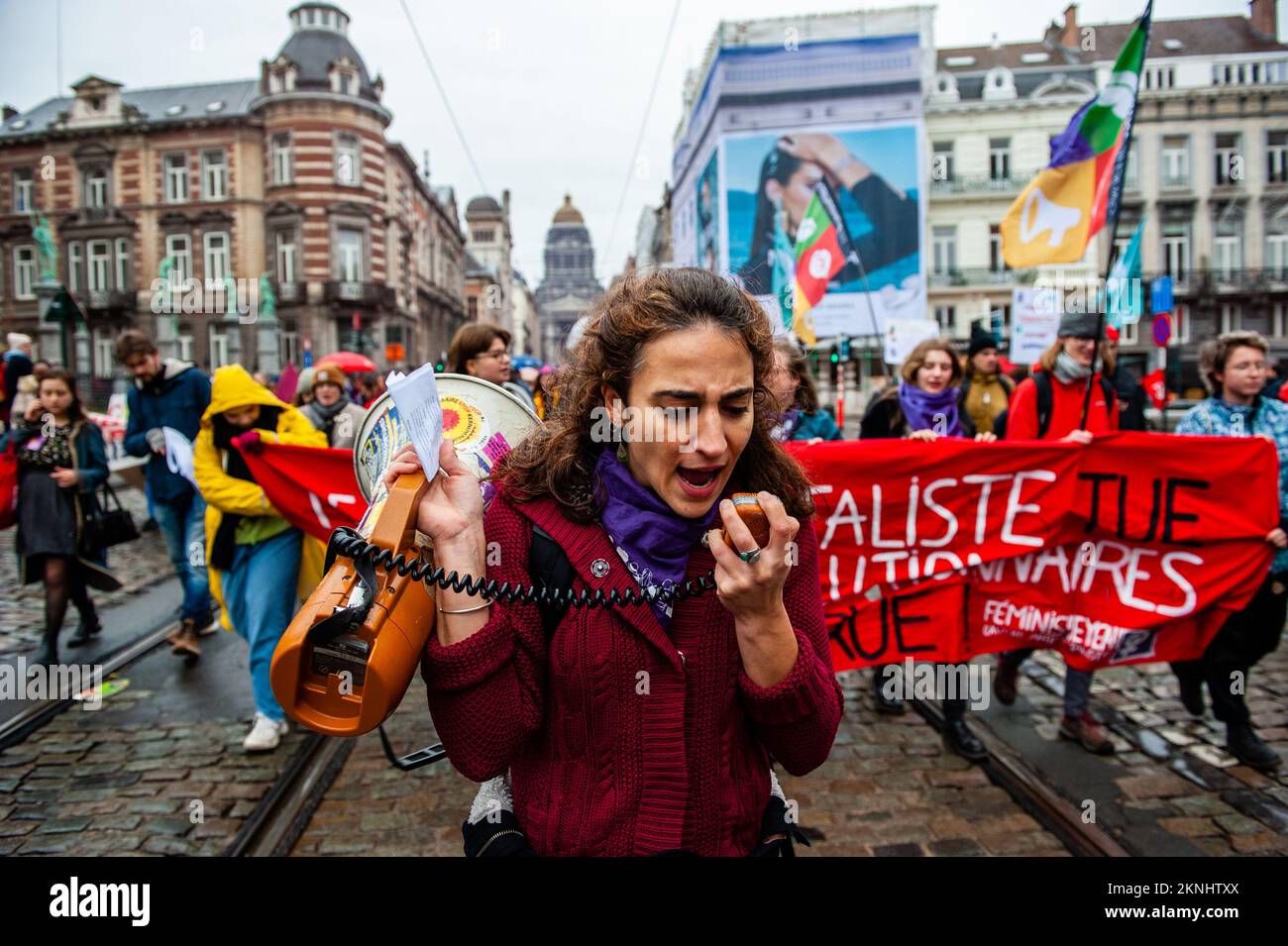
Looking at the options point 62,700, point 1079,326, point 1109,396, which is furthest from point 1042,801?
point 62,700

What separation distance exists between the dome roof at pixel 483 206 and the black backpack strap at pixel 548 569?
123 meters

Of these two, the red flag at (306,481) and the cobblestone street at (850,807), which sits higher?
the red flag at (306,481)

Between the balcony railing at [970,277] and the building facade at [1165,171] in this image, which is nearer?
the building facade at [1165,171]

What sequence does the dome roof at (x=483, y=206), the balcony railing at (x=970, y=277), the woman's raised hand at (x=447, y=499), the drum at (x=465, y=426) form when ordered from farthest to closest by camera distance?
the dome roof at (x=483, y=206) < the balcony railing at (x=970, y=277) < the drum at (x=465, y=426) < the woman's raised hand at (x=447, y=499)

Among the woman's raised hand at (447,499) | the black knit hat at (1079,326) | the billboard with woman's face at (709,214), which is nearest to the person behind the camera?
the woman's raised hand at (447,499)

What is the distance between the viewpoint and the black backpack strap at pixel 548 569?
1.59 m

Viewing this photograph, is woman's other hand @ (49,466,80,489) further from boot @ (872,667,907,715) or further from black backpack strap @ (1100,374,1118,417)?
black backpack strap @ (1100,374,1118,417)

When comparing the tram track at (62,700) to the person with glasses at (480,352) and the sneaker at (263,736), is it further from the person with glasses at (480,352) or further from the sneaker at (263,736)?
the person with glasses at (480,352)

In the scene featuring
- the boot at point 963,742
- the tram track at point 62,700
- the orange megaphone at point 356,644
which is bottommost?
the boot at point 963,742

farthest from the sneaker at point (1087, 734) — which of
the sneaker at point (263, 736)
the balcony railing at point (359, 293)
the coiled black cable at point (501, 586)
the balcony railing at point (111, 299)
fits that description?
the balcony railing at point (111, 299)

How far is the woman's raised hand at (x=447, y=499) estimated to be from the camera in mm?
1475

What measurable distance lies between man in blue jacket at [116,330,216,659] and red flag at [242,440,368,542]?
2.01m
